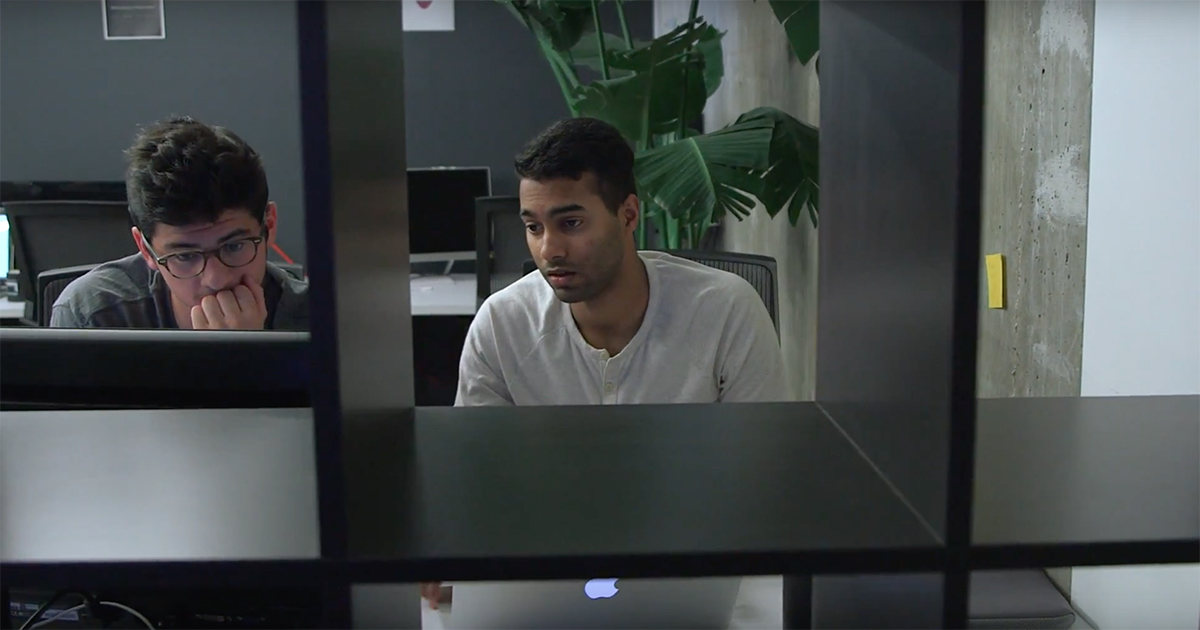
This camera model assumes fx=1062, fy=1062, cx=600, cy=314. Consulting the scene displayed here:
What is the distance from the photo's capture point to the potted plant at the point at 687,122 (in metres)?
2.79

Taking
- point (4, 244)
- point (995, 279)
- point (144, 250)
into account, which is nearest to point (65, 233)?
point (4, 244)

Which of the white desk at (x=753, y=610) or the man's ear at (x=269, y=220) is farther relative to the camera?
the man's ear at (x=269, y=220)

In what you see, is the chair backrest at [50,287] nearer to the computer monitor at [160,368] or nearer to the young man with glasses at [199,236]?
the young man with glasses at [199,236]

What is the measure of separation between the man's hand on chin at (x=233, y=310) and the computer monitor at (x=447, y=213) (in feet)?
7.83

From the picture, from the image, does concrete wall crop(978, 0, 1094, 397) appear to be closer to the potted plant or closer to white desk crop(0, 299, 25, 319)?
the potted plant

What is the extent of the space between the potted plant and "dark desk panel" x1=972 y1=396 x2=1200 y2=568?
2001 mm

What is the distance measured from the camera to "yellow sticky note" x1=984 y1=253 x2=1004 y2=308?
208cm

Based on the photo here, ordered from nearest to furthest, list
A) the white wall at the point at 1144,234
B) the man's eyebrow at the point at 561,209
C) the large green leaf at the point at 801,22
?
1. the white wall at the point at 1144,234
2. the man's eyebrow at the point at 561,209
3. the large green leaf at the point at 801,22

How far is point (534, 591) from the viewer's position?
1.06 meters

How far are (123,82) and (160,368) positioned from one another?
519cm

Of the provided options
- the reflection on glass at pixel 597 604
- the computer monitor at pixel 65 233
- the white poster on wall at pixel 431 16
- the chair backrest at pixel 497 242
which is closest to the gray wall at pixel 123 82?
the white poster on wall at pixel 431 16

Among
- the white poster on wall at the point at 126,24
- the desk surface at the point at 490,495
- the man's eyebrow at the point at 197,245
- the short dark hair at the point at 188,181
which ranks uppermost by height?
the white poster on wall at the point at 126,24

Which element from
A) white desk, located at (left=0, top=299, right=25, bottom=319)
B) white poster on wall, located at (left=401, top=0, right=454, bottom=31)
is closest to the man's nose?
white desk, located at (left=0, top=299, right=25, bottom=319)

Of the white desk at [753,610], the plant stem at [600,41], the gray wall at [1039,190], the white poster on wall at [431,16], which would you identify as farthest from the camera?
the white poster on wall at [431,16]
